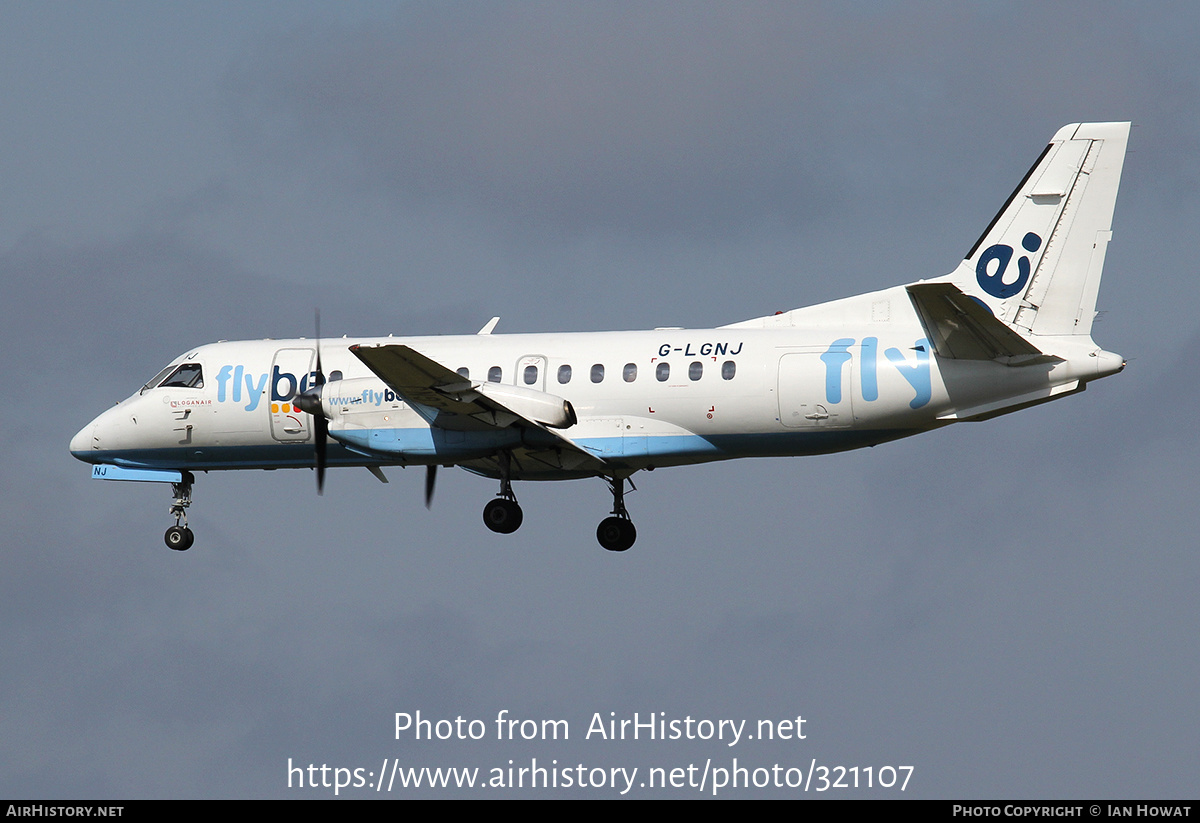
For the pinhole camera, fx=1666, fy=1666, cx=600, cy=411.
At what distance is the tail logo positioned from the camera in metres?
29.3

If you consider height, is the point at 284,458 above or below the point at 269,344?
below

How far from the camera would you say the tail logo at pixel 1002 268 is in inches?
1153

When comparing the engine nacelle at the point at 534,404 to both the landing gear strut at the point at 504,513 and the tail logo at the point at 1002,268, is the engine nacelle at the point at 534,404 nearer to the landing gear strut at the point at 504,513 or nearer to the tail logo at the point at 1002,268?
the landing gear strut at the point at 504,513

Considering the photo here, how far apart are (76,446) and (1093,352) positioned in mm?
20081

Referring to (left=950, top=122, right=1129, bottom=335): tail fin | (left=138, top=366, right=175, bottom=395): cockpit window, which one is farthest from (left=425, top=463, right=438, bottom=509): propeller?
(left=950, top=122, right=1129, bottom=335): tail fin

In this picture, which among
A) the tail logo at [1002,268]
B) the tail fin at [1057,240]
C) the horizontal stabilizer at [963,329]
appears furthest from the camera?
the tail logo at [1002,268]

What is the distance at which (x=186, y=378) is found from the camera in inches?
1315

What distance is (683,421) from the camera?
29766 mm

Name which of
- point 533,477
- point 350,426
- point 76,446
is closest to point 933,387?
point 533,477

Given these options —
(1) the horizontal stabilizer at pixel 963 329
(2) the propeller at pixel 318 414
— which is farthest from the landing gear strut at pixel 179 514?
(1) the horizontal stabilizer at pixel 963 329

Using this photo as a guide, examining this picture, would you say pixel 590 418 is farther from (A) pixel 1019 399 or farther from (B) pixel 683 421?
(A) pixel 1019 399

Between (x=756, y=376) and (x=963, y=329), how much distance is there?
378cm

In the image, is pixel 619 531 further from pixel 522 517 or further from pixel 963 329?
pixel 963 329

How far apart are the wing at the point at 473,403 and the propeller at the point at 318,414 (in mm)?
1528
